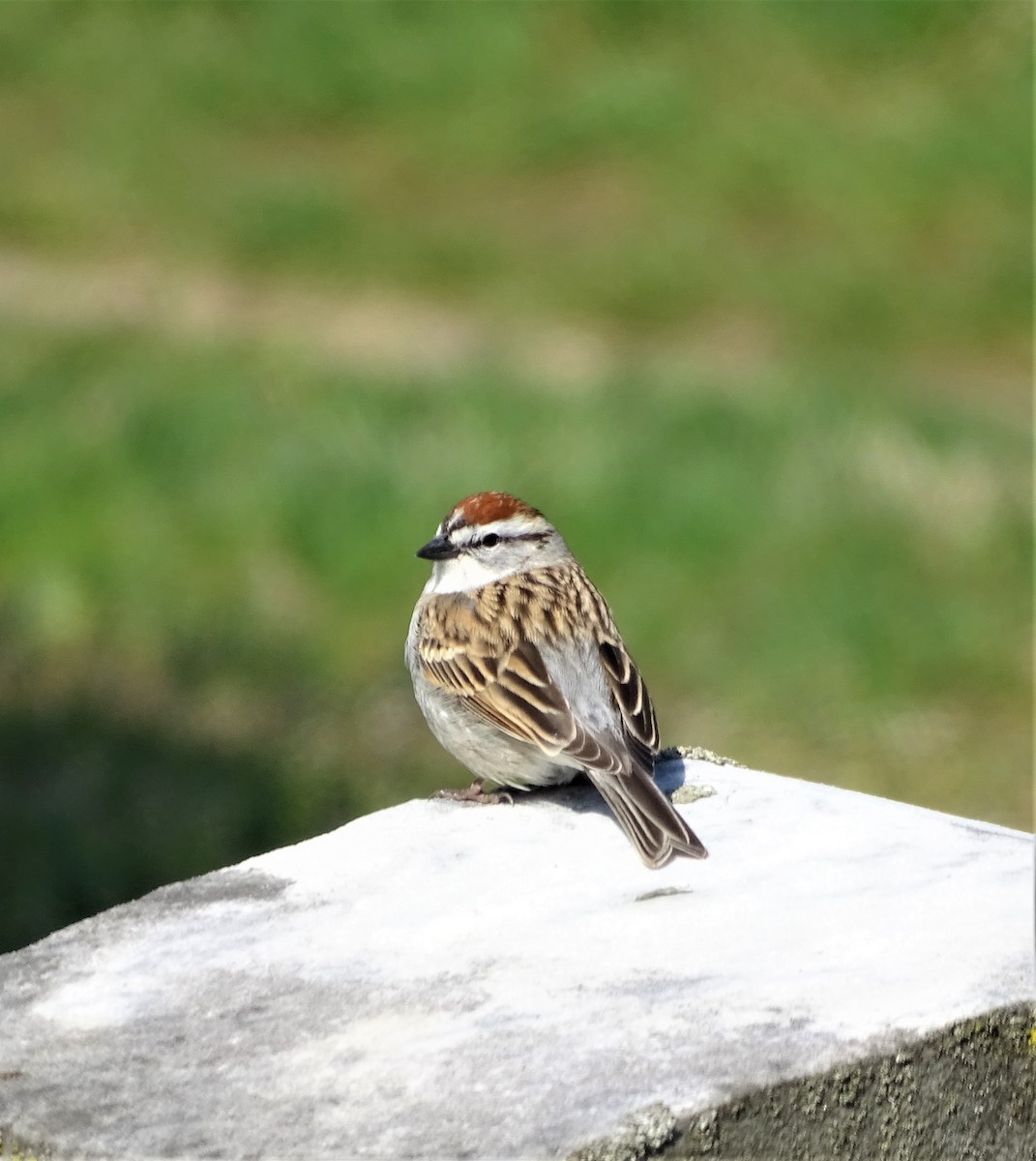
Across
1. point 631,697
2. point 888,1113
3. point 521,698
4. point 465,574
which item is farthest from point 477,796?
point 888,1113

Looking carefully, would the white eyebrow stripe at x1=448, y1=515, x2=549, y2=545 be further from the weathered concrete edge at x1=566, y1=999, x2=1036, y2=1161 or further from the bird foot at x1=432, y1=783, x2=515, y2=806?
the weathered concrete edge at x1=566, y1=999, x2=1036, y2=1161

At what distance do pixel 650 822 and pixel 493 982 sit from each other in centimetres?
72

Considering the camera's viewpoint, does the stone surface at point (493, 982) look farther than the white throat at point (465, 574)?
No

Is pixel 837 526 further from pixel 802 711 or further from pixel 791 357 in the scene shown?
pixel 791 357

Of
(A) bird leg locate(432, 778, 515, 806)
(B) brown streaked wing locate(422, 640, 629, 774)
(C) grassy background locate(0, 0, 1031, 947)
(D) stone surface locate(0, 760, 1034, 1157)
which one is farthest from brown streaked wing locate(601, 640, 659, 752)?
(C) grassy background locate(0, 0, 1031, 947)

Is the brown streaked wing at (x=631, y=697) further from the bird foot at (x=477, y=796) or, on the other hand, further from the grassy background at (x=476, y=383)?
the grassy background at (x=476, y=383)

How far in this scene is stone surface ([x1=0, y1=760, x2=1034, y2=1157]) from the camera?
9.41ft

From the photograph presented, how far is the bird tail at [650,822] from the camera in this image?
151 inches

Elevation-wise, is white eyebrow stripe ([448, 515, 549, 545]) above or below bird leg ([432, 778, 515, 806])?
above

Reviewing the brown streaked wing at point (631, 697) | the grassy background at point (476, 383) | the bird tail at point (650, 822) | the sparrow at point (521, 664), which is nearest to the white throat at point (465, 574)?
the sparrow at point (521, 664)

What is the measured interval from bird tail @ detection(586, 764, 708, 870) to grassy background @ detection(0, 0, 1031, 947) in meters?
3.56

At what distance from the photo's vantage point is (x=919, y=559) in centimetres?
1040

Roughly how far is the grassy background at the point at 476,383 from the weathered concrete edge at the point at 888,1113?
180 inches

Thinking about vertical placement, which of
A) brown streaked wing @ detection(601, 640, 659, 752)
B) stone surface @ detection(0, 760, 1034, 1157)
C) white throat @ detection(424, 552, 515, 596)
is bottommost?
stone surface @ detection(0, 760, 1034, 1157)
